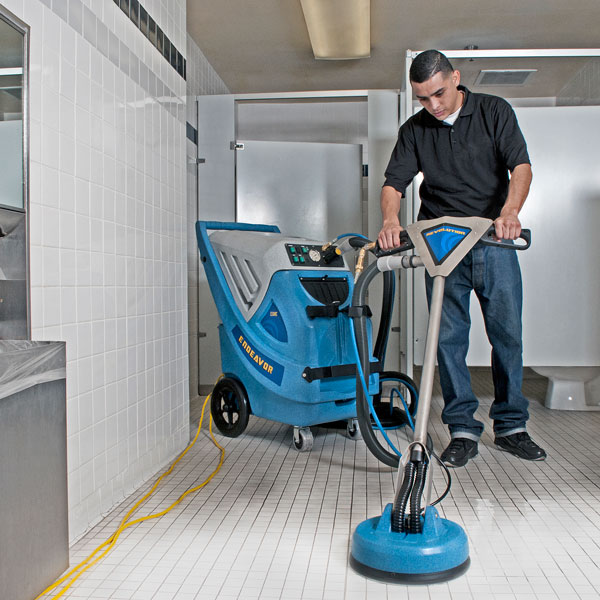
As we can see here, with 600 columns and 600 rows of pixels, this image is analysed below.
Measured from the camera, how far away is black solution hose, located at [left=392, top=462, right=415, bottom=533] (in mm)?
1384

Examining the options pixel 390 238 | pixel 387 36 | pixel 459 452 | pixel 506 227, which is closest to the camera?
pixel 506 227

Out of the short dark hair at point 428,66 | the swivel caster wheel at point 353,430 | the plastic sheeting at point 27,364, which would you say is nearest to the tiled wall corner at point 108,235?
the plastic sheeting at point 27,364

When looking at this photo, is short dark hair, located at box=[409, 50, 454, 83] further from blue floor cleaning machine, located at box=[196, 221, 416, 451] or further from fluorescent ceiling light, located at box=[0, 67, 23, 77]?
fluorescent ceiling light, located at box=[0, 67, 23, 77]

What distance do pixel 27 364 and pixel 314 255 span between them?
1.47 m

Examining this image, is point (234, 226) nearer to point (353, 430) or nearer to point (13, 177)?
point (353, 430)

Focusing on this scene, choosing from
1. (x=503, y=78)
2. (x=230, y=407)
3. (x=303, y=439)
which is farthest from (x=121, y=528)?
(x=503, y=78)

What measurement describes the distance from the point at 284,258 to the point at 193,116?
63.5 inches

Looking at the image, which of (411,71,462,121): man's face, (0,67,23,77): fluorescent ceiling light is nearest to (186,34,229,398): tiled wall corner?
(411,71,462,121): man's face

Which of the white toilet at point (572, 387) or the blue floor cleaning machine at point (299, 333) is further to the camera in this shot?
the white toilet at point (572, 387)

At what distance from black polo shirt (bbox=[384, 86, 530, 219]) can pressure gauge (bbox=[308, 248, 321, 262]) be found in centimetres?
40

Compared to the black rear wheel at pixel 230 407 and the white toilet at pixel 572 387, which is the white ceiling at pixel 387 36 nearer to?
the white toilet at pixel 572 387

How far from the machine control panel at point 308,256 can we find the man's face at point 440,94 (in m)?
0.68

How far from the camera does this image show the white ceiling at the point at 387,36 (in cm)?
364

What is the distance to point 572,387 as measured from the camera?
10.8 ft
